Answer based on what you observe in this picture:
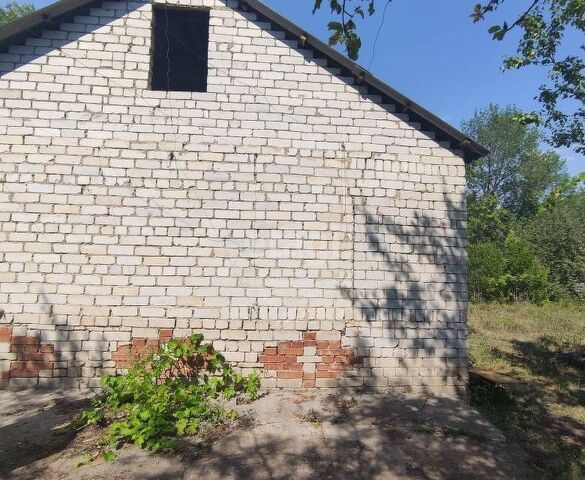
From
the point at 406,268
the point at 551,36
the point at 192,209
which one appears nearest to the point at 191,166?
the point at 192,209

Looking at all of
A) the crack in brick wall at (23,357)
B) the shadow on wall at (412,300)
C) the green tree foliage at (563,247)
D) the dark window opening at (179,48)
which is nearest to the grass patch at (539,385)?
the shadow on wall at (412,300)

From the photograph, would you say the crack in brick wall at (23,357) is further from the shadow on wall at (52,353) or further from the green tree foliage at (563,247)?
the green tree foliage at (563,247)

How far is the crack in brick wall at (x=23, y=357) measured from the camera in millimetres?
5602

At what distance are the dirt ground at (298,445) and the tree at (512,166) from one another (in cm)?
3154

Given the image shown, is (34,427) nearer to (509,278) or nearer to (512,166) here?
(509,278)

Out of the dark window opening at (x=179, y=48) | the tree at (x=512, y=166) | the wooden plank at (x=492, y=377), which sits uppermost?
the tree at (x=512, y=166)

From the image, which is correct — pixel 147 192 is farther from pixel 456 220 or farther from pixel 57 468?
pixel 456 220

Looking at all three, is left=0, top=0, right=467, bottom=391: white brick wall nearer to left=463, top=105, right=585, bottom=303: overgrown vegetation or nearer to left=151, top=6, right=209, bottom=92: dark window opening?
left=151, top=6, right=209, bottom=92: dark window opening

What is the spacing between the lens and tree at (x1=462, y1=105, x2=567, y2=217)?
110 ft

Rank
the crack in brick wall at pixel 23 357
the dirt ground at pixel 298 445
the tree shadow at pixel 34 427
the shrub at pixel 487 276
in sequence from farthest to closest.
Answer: the shrub at pixel 487 276 → the crack in brick wall at pixel 23 357 → the tree shadow at pixel 34 427 → the dirt ground at pixel 298 445

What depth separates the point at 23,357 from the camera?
5.62 m

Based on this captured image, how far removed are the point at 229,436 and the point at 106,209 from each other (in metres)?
3.52

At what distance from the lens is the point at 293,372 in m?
5.89

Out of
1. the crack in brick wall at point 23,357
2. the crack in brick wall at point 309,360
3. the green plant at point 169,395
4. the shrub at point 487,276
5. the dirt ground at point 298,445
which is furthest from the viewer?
the shrub at point 487,276
